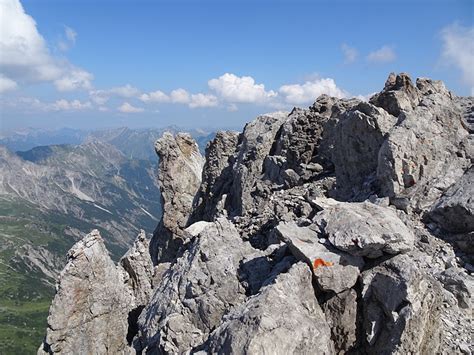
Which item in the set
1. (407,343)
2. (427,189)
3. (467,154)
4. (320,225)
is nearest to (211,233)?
(320,225)

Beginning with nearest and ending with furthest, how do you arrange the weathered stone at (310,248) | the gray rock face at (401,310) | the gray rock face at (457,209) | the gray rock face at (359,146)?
the gray rock face at (401,310), the weathered stone at (310,248), the gray rock face at (457,209), the gray rock face at (359,146)

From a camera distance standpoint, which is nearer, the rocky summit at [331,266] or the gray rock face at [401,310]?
the gray rock face at [401,310]

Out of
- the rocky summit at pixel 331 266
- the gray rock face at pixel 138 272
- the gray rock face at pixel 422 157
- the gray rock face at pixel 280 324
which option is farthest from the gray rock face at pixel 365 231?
the gray rock face at pixel 138 272

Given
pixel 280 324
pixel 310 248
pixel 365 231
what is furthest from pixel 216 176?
pixel 280 324

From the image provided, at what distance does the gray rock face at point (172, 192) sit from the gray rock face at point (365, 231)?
45.0m

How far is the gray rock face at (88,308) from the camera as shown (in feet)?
90.8

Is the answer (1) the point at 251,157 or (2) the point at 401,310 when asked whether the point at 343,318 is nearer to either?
(2) the point at 401,310

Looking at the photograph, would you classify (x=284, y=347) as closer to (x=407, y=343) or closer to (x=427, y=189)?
(x=407, y=343)

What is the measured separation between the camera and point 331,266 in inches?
822

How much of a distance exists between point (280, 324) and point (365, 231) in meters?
6.99

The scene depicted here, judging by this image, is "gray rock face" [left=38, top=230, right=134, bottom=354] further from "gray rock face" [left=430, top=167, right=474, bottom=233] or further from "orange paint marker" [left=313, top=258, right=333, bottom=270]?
"gray rock face" [left=430, top=167, right=474, bottom=233]

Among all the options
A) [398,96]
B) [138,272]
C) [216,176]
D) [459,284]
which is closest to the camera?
[459,284]

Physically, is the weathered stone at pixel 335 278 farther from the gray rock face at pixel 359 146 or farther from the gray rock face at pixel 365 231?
the gray rock face at pixel 359 146

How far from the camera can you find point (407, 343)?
60.9 feet
